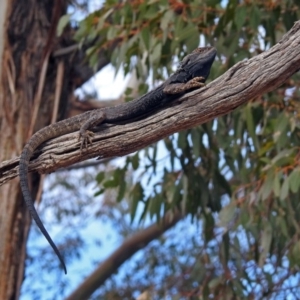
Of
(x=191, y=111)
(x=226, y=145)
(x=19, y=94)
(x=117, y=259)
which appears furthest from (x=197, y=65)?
(x=117, y=259)

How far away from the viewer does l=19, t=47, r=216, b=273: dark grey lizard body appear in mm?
3699

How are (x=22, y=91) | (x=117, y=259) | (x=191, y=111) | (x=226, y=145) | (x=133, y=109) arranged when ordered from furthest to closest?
(x=117, y=259) < (x=22, y=91) < (x=226, y=145) < (x=133, y=109) < (x=191, y=111)

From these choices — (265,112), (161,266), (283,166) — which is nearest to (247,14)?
(265,112)

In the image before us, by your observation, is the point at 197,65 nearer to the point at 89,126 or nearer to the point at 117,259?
the point at 89,126

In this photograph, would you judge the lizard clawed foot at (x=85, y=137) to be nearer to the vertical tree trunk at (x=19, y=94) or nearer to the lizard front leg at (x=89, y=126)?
the lizard front leg at (x=89, y=126)

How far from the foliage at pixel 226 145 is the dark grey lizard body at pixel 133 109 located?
1.65m

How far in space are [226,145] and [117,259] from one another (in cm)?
435

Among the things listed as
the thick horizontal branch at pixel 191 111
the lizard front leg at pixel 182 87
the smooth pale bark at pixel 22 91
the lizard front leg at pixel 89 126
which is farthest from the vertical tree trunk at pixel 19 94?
the lizard front leg at pixel 182 87

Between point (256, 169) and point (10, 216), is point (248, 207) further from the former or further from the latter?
point (10, 216)

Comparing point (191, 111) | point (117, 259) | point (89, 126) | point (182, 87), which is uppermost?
point (117, 259)

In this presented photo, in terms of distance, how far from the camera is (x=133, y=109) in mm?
3812

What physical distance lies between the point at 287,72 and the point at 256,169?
9.02 feet

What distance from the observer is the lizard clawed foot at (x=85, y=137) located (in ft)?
12.3

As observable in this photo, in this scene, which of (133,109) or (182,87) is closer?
(182,87)
